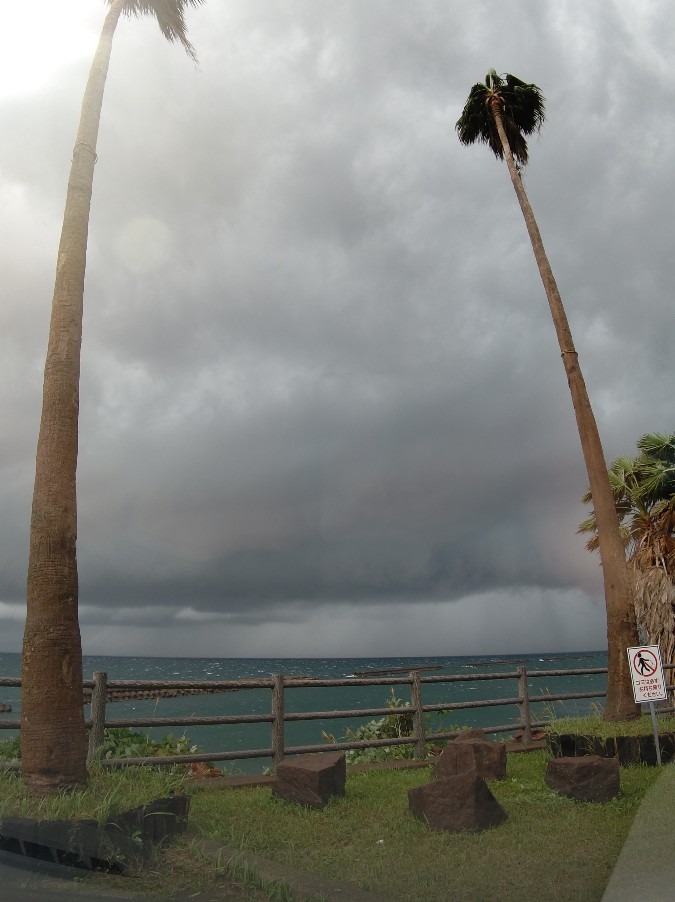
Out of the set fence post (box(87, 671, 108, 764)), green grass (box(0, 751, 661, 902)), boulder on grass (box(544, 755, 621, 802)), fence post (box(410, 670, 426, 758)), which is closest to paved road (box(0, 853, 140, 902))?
green grass (box(0, 751, 661, 902))

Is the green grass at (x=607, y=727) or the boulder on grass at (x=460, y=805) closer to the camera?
the boulder on grass at (x=460, y=805)

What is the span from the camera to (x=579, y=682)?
361 ft

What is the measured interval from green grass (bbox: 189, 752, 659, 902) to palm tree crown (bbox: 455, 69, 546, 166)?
43.8 ft

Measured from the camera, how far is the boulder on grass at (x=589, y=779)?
743 cm

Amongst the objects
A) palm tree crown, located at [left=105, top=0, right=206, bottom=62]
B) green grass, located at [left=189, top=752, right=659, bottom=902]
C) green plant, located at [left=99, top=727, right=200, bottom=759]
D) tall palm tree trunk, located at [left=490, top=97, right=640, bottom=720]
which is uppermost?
palm tree crown, located at [left=105, top=0, right=206, bottom=62]

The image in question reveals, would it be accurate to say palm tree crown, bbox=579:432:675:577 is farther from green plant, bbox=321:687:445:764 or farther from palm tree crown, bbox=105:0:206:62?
palm tree crown, bbox=105:0:206:62

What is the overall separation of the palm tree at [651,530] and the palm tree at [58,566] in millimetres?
13299

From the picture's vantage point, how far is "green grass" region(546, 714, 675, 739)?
962cm

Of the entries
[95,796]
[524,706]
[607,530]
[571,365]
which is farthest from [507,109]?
[95,796]

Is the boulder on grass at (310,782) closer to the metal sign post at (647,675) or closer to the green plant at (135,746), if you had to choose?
the green plant at (135,746)

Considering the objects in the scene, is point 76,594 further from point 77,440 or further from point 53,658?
point 77,440

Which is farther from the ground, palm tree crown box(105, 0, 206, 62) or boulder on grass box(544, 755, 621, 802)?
palm tree crown box(105, 0, 206, 62)

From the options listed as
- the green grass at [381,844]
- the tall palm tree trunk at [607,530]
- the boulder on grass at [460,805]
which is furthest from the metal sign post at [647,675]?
the boulder on grass at [460,805]

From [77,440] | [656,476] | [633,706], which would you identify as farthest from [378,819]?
[656,476]
